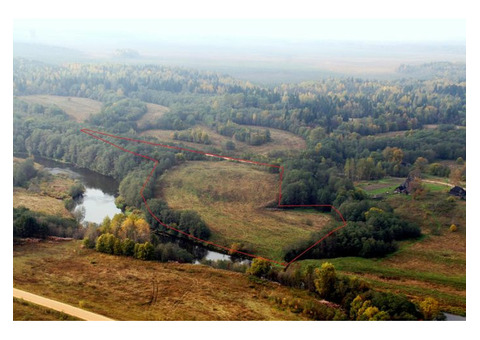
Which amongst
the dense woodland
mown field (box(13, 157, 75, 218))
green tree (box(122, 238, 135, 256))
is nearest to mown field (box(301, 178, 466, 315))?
the dense woodland

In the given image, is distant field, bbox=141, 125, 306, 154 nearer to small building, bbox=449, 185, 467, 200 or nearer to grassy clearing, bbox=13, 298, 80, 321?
small building, bbox=449, 185, 467, 200

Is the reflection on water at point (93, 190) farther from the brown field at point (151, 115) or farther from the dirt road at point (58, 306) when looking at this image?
the dirt road at point (58, 306)

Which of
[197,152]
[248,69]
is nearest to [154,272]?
[197,152]

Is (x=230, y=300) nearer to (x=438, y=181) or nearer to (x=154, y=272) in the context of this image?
(x=154, y=272)

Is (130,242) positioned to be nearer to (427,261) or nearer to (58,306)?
(58,306)

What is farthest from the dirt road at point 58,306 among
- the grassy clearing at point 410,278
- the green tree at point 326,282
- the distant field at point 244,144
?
the distant field at point 244,144

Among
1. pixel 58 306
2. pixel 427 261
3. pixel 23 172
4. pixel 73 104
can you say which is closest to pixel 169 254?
pixel 58 306
